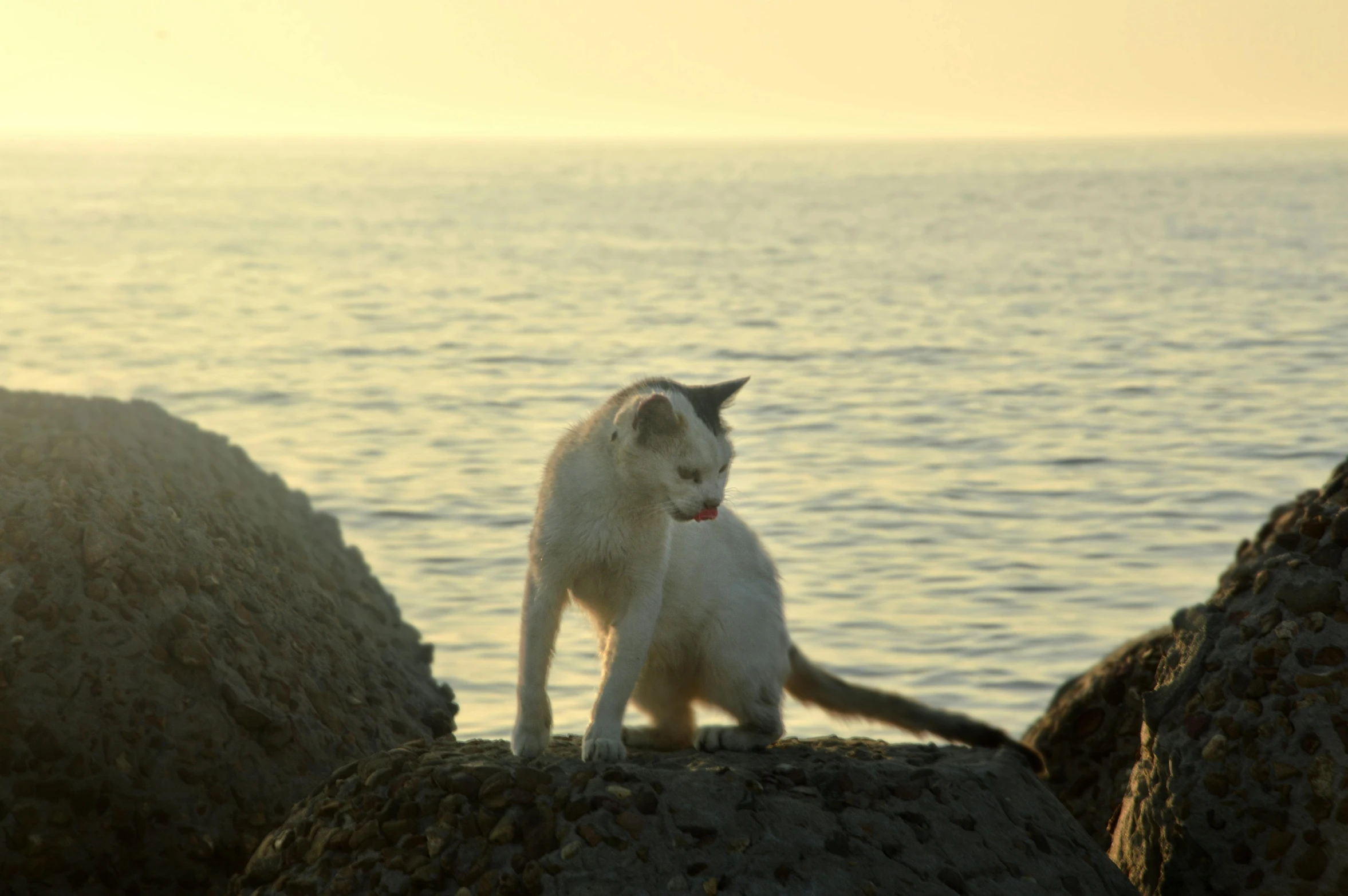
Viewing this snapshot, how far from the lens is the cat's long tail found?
17.1 feet

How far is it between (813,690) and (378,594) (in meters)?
2.83

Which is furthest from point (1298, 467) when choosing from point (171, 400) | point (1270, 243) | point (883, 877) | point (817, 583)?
point (1270, 243)

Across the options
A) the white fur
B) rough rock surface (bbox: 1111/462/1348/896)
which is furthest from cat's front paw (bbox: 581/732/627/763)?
rough rock surface (bbox: 1111/462/1348/896)

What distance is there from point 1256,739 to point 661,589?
1.94 m

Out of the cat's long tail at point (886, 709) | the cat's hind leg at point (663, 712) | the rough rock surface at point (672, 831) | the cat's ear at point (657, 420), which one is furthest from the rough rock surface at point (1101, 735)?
the cat's ear at point (657, 420)

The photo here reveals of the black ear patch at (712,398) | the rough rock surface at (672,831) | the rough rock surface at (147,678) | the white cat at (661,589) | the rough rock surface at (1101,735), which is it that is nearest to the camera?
the rough rock surface at (672,831)

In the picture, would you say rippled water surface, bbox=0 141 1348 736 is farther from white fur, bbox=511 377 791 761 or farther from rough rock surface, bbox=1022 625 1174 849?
white fur, bbox=511 377 791 761

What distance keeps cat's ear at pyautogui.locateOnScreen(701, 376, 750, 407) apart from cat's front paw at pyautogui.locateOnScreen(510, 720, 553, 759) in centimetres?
123

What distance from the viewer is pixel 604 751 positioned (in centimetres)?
455

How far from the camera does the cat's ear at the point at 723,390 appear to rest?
4.72 metres

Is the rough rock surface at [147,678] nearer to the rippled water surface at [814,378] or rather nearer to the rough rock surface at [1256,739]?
the rippled water surface at [814,378]

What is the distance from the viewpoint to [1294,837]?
4336mm

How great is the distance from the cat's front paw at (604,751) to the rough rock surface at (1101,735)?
7.65ft

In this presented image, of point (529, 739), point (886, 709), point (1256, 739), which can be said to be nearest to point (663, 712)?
point (529, 739)
